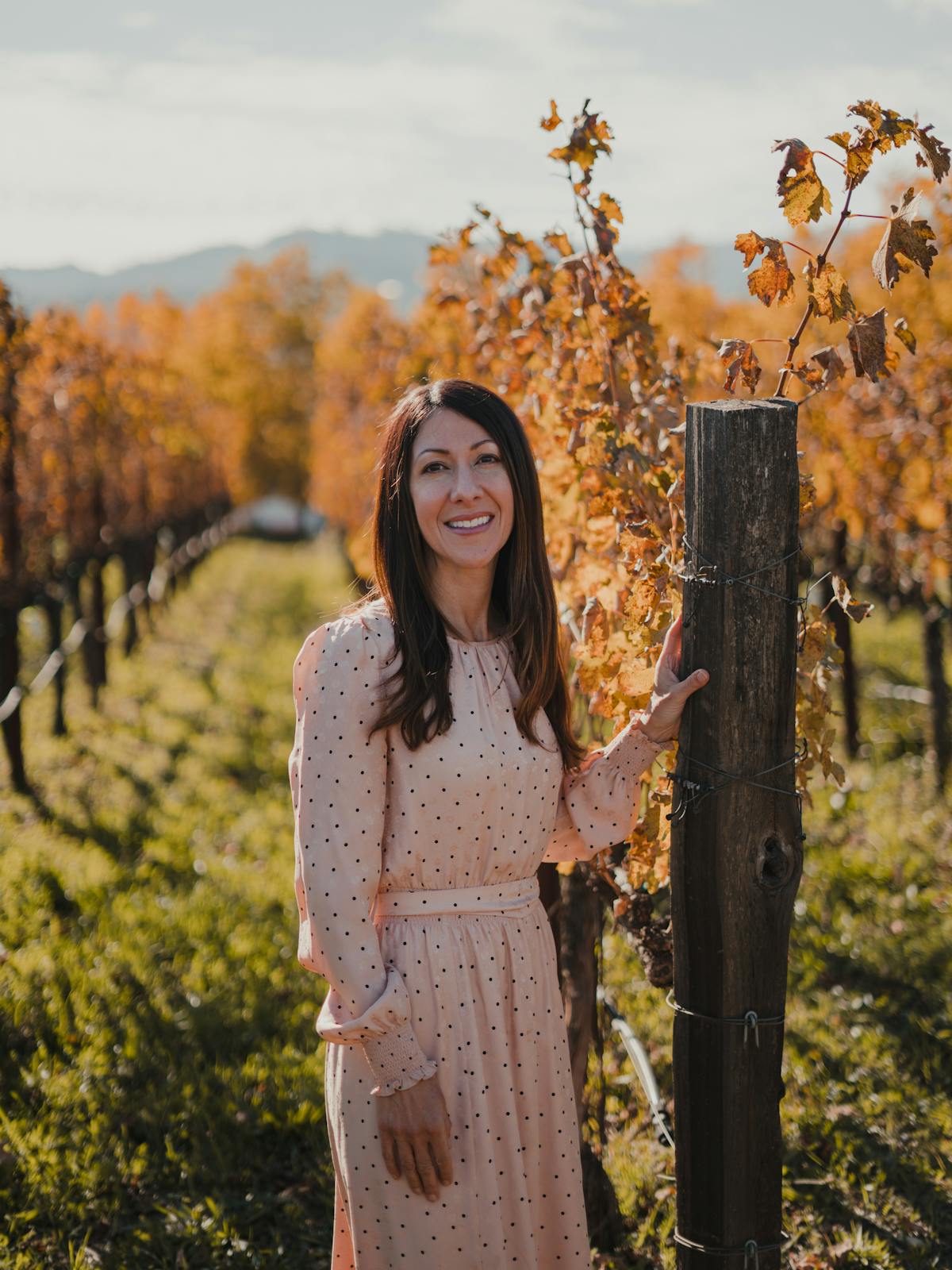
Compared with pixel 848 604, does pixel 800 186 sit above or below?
above

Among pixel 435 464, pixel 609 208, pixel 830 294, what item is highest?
pixel 609 208

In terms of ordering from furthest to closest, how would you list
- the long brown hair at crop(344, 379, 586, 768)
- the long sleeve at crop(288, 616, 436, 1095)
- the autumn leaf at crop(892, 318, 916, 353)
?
the autumn leaf at crop(892, 318, 916, 353) → the long brown hair at crop(344, 379, 586, 768) → the long sleeve at crop(288, 616, 436, 1095)

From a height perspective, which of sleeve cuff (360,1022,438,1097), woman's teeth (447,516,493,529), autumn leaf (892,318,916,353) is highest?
autumn leaf (892,318,916,353)

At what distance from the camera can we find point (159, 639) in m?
14.1

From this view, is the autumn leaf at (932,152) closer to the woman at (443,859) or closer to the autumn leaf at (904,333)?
the autumn leaf at (904,333)

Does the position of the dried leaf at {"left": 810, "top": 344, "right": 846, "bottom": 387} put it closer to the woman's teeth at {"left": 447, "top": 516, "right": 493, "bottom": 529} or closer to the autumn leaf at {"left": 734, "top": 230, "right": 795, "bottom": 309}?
the autumn leaf at {"left": 734, "top": 230, "right": 795, "bottom": 309}

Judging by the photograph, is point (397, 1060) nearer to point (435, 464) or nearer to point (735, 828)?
point (735, 828)

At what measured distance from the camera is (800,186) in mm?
2004

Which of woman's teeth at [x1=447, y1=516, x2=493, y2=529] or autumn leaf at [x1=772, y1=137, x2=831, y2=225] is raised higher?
autumn leaf at [x1=772, y1=137, x2=831, y2=225]

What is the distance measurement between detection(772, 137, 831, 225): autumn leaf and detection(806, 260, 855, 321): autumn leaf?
0.09 meters

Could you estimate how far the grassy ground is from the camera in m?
3.24

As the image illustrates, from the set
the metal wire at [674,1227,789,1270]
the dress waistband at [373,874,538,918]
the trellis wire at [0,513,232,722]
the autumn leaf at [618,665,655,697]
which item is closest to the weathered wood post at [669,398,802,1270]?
the metal wire at [674,1227,789,1270]

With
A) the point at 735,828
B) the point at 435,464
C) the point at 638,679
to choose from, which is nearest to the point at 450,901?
the point at 735,828

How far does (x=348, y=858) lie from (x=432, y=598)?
19.1 inches
